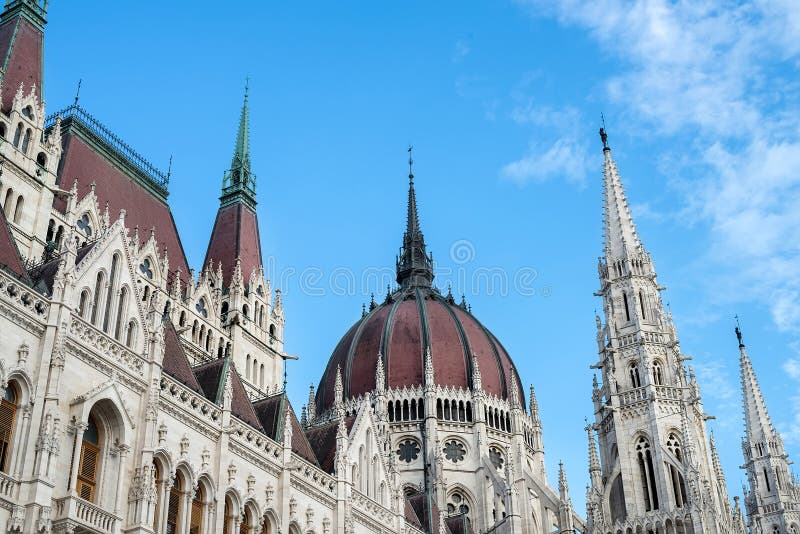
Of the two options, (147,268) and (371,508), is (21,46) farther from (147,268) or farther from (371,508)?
(371,508)

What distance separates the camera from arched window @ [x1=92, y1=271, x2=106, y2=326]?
91.0ft

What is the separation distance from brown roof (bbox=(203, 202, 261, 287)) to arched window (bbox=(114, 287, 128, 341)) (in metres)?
18.4

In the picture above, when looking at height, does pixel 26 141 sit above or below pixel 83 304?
above

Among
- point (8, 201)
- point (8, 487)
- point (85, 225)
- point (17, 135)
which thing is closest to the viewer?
point (8, 487)

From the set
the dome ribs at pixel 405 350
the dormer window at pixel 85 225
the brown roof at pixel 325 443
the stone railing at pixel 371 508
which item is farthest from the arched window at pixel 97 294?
the dome ribs at pixel 405 350

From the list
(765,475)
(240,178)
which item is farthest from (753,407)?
(240,178)

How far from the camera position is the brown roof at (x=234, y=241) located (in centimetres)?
4888

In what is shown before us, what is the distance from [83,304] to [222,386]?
20.5ft

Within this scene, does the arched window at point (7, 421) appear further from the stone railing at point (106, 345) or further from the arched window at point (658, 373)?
the arched window at point (658, 373)

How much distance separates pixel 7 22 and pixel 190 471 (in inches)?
785

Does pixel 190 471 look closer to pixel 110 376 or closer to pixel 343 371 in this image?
pixel 110 376

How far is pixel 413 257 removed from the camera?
76.9 meters

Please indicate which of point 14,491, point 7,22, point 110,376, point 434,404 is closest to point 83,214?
point 7,22

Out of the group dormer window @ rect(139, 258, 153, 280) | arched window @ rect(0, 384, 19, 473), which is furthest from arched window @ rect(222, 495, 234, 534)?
dormer window @ rect(139, 258, 153, 280)
